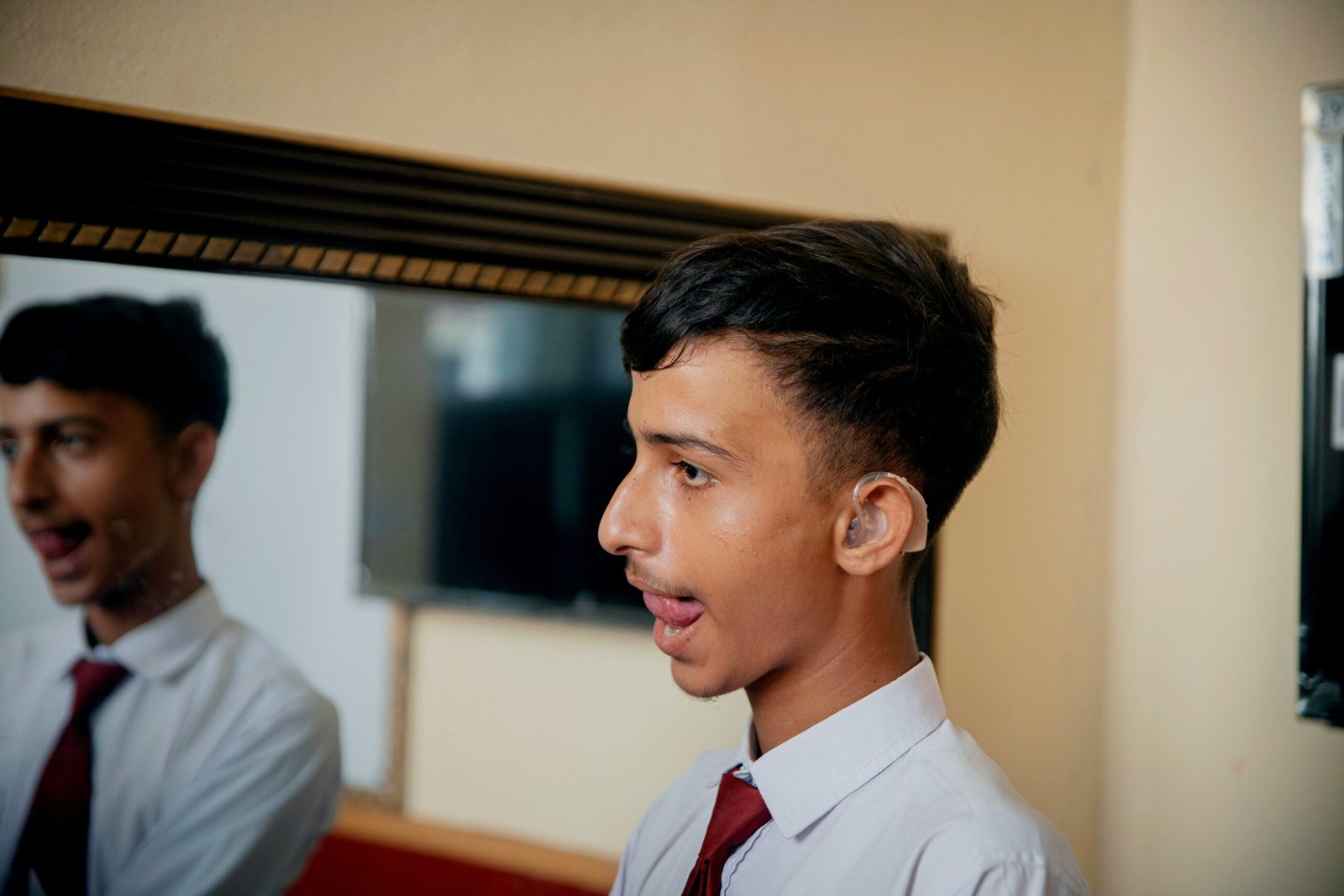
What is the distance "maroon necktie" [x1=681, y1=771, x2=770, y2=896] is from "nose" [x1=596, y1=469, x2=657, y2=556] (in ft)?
0.86

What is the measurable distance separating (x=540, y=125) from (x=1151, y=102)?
3.15 feet

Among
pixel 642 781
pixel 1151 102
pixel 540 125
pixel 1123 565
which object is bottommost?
pixel 642 781

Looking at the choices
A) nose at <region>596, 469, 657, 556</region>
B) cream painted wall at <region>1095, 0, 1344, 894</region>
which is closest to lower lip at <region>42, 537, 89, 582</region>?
nose at <region>596, 469, 657, 556</region>

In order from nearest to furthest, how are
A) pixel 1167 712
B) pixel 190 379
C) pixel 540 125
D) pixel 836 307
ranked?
1. pixel 836 307
2. pixel 190 379
3. pixel 540 125
4. pixel 1167 712

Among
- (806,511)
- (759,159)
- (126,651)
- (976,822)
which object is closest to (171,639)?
(126,651)

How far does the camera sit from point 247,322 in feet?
3.65

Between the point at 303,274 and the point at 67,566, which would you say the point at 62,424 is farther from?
the point at 303,274

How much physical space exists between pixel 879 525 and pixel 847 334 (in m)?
0.18

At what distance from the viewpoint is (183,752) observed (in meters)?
1.07

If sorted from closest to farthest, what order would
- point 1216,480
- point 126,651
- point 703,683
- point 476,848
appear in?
point 703,683 → point 126,651 → point 476,848 → point 1216,480

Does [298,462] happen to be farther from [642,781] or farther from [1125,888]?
[1125,888]

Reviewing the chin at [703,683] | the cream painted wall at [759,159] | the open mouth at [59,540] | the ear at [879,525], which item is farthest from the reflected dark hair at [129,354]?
the ear at [879,525]

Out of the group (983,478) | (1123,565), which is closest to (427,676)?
(983,478)

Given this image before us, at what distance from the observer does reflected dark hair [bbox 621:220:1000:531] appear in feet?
3.05
